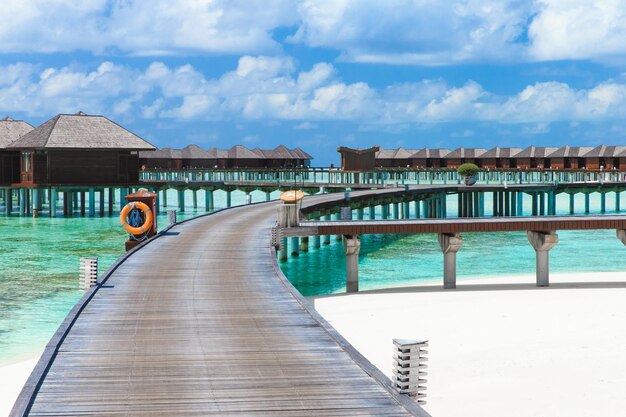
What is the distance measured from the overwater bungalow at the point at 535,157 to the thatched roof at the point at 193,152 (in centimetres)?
4062

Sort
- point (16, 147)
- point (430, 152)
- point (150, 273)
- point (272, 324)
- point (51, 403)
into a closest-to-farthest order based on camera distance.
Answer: point (51, 403) < point (272, 324) < point (150, 273) < point (16, 147) < point (430, 152)

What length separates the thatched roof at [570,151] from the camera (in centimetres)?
10888

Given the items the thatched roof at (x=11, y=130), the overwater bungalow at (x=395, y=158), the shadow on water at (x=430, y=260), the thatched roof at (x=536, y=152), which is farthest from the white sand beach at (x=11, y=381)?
the overwater bungalow at (x=395, y=158)

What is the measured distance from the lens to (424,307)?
88.7 feet

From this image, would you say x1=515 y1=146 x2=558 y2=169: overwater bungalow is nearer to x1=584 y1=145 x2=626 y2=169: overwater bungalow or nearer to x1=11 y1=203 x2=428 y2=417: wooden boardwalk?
x1=584 y1=145 x2=626 y2=169: overwater bungalow

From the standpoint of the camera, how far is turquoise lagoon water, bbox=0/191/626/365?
27641mm

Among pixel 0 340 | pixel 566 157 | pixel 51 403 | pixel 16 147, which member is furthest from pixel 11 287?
pixel 566 157

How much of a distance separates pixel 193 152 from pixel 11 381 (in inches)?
3906

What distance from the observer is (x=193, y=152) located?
116 m

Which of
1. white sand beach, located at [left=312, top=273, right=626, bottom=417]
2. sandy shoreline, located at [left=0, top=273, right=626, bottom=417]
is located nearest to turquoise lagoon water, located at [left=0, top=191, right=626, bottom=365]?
sandy shoreline, located at [left=0, top=273, right=626, bottom=417]

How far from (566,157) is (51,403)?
4185 inches

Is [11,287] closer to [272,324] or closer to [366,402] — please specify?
[272,324]

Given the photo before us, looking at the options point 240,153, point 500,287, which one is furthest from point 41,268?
point 240,153

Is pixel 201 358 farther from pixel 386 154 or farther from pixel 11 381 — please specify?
pixel 386 154
